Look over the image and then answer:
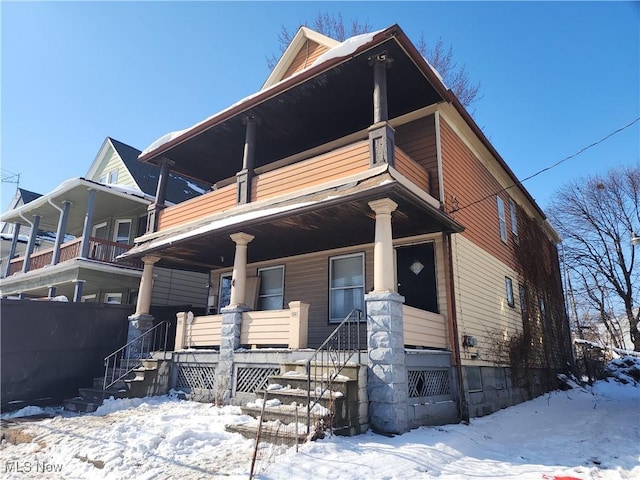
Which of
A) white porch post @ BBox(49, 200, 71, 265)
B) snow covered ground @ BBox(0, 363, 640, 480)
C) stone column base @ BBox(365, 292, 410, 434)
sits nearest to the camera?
snow covered ground @ BBox(0, 363, 640, 480)

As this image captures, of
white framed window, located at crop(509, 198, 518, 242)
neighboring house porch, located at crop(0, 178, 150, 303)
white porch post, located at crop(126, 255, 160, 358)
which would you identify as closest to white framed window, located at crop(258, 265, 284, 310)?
white porch post, located at crop(126, 255, 160, 358)

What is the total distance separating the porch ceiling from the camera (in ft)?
24.7

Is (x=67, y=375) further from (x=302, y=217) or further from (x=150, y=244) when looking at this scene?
(x=302, y=217)

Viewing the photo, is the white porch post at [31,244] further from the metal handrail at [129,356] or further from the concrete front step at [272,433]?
the concrete front step at [272,433]

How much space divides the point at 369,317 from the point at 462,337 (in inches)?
120

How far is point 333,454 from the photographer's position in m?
5.12

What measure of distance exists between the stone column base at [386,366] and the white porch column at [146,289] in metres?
7.05

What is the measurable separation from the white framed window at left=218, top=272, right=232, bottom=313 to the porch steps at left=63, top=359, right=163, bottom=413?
3510 mm

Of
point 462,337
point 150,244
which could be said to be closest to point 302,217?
point 462,337

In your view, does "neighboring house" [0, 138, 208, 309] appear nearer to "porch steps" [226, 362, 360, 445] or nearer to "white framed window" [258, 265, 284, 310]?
"white framed window" [258, 265, 284, 310]

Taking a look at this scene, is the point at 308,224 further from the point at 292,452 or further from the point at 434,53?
the point at 434,53

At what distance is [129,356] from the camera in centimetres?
1095

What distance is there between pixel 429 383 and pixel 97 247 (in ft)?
40.9

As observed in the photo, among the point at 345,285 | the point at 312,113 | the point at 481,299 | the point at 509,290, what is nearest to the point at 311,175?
the point at 312,113
